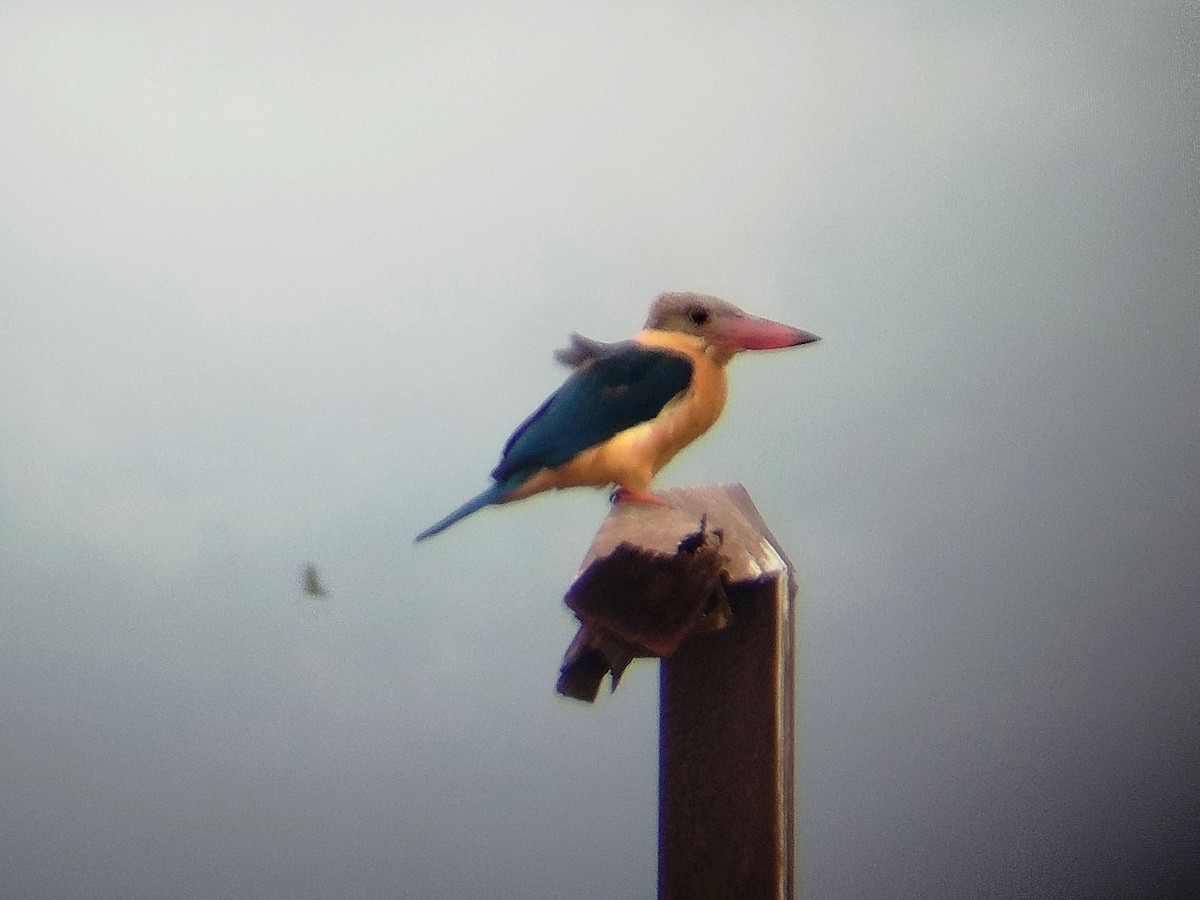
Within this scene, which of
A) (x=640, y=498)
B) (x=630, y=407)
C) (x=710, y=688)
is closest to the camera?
(x=710, y=688)

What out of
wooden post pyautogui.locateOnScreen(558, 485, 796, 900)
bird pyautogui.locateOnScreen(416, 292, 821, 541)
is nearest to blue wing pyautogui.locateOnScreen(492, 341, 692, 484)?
bird pyautogui.locateOnScreen(416, 292, 821, 541)

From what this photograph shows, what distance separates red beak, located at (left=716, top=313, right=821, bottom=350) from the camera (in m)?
1.00

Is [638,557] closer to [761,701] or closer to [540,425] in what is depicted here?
[761,701]

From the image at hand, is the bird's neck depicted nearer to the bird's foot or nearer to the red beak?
the red beak

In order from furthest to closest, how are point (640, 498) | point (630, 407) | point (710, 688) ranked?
point (630, 407)
point (640, 498)
point (710, 688)

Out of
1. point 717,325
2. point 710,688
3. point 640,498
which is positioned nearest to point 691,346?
point 717,325

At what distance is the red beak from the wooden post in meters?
0.46

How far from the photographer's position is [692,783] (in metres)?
0.54

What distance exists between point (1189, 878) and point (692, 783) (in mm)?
2564

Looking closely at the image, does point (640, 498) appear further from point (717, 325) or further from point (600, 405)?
point (717, 325)

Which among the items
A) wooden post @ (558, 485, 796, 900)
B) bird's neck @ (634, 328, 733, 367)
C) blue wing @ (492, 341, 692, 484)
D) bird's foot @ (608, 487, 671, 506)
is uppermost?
bird's neck @ (634, 328, 733, 367)

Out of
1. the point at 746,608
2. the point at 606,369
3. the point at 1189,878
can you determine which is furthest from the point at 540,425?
the point at 1189,878

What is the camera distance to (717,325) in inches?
41.8

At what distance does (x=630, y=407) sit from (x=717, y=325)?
141mm
